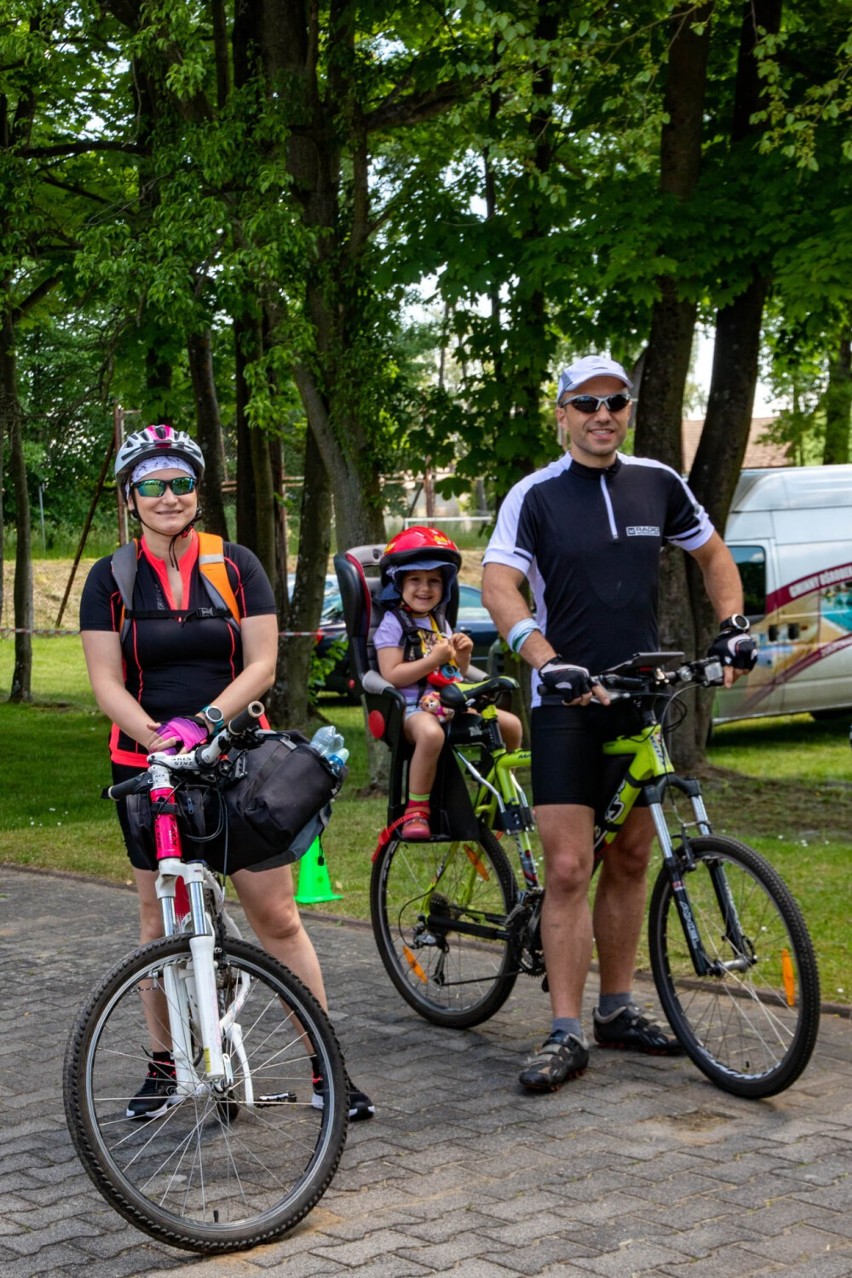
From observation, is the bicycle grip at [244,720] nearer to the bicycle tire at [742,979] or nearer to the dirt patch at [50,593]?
the bicycle tire at [742,979]

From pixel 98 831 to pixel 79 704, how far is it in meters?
13.0

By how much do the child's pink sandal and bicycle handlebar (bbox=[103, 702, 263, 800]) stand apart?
162cm

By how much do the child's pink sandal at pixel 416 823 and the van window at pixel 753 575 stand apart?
12696 mm

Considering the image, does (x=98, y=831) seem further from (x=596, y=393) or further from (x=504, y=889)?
(x=596, y=393)

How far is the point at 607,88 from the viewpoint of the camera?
1273cm

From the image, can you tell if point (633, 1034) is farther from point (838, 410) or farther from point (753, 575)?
point (838, 410)

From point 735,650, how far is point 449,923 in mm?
1657

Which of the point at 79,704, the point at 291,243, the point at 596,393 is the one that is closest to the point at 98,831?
the point at 291,243

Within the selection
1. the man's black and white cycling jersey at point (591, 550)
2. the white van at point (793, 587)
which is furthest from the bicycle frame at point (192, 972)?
the white van at point (793, 587)

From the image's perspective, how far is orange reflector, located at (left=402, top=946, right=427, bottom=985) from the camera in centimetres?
656

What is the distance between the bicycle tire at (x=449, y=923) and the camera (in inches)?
242

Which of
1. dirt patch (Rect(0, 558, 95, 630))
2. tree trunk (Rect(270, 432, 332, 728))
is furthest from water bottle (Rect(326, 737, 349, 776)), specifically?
dirt patch (Rect(0, 558, 95, 630))

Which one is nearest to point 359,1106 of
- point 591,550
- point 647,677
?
point 647,677

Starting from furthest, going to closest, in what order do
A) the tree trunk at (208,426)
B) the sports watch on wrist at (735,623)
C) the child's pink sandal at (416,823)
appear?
the tree trunk at (208,426), the child's pink sandal at (416,823), the sports watch on wrist at (735,623)
